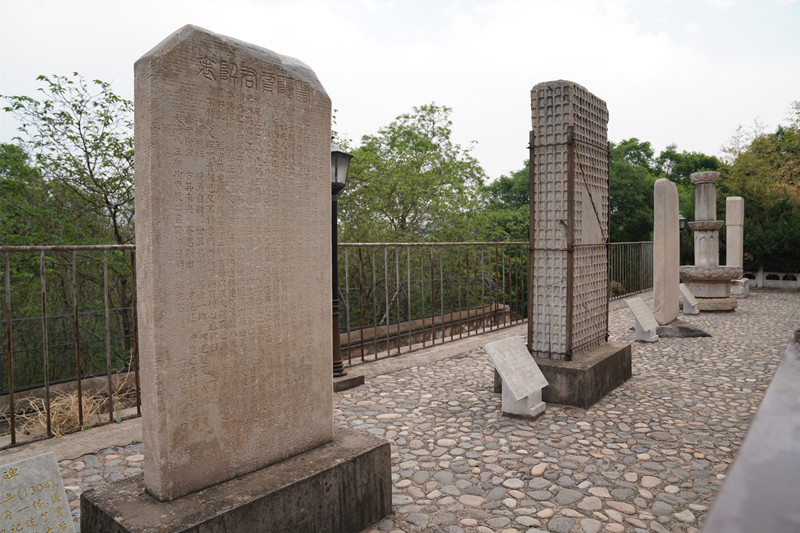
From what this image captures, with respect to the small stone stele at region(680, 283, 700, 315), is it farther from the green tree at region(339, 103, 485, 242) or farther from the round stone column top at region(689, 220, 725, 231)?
the green tree at region(339, 103, 485, 242)

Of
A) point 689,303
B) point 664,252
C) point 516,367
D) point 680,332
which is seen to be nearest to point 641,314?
point 680,332

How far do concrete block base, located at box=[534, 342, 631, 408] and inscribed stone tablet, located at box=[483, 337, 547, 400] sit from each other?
177mm

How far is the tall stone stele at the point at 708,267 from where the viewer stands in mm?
11305

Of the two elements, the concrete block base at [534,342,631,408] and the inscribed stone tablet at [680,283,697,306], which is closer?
the concrete block base at [534,342,631,408]

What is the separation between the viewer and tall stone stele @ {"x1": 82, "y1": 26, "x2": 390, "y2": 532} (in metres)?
2.12

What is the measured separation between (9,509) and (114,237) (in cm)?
720

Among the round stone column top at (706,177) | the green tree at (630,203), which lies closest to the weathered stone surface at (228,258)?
the round stone column top at (706,177)

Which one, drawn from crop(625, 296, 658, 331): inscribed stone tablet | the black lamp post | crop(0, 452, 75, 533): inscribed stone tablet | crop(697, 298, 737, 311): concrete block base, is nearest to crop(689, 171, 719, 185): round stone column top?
crop(697, 298, 737, 311): concrete block base

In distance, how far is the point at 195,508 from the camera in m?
2.10

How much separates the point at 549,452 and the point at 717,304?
386 inches

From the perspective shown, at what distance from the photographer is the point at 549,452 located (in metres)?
3.60

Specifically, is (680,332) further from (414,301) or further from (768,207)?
(768,207)

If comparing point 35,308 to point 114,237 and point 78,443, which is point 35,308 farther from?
point 78,443

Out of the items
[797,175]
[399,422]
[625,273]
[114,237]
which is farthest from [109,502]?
[797,175]
